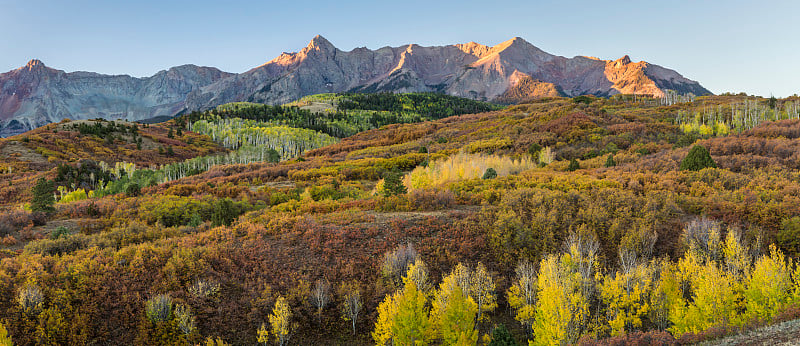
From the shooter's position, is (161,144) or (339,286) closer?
(339,286)

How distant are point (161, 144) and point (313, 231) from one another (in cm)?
11874

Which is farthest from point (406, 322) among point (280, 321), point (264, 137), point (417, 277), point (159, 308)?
point (264, 137)

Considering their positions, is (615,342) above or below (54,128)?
below

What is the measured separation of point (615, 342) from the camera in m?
9.79

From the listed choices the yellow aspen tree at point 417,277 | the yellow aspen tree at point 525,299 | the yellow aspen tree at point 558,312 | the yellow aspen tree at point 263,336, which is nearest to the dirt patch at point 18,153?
the yellow aspen tree at point 263,336

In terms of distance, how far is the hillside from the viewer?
12.6 m

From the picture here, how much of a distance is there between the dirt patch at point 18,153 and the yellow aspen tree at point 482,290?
4143 inches

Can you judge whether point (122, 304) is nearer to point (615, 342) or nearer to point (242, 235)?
Result: point (242, 235)

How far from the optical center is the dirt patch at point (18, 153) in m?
79.2

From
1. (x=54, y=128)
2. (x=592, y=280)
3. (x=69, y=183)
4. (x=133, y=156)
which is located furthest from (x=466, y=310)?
(x=54, y=128)

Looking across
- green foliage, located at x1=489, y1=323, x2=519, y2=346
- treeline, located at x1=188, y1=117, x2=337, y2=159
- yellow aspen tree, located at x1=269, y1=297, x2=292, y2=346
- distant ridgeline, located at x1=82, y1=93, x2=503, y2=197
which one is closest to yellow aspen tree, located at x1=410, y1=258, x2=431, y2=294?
green foliage, located at x1=489, y1=323, x2=519, y2=346

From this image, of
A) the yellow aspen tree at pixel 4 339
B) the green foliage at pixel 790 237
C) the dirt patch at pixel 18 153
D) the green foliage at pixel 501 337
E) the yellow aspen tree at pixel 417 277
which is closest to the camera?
the yellow aspen tree at pixel 4 339

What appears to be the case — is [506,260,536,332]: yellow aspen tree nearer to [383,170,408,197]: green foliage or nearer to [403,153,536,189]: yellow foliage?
[383,170,408,197]: green foliage

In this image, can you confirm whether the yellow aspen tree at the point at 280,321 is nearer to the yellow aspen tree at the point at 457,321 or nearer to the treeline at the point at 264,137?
the yellow aspen tree at the point at 457,321
